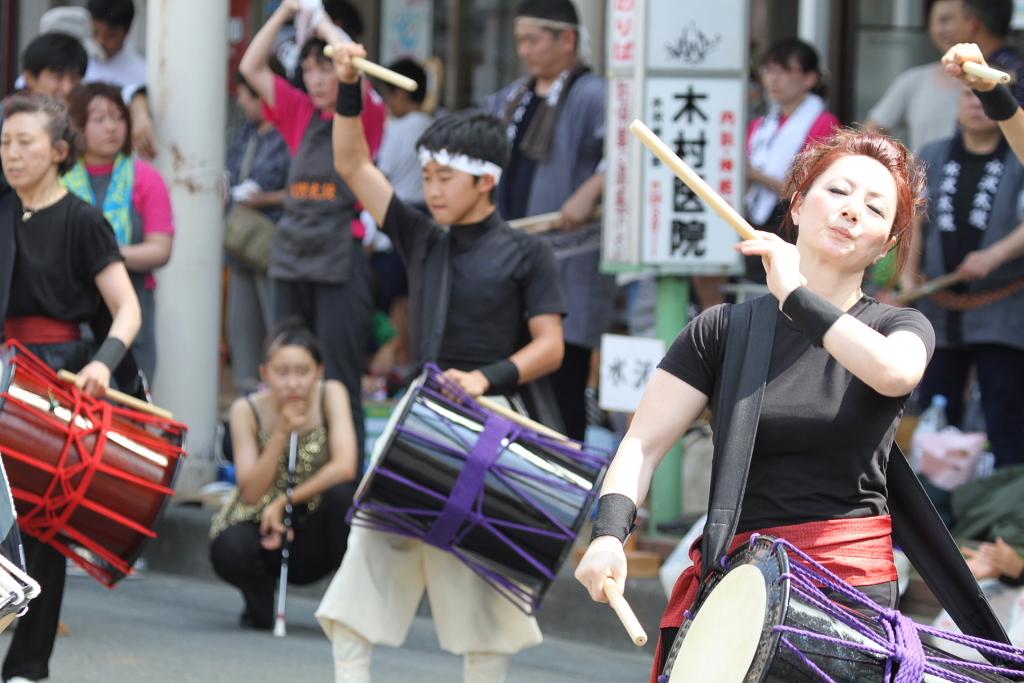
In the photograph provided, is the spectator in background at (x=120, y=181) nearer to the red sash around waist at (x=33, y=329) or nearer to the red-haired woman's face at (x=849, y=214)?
the red sash around waist at (x=33, y=329)

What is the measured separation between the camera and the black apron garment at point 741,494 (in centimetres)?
330

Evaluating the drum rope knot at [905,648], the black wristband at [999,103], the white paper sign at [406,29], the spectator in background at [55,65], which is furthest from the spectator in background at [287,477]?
the white paper sign at [406,29]

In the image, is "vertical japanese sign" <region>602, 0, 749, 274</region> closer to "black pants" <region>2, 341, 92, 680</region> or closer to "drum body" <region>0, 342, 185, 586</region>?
"drum body" <region>0, 342, 185, 586</region>

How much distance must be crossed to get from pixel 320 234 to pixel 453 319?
2.54 meters

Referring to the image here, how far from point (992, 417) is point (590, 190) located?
5.95 feet

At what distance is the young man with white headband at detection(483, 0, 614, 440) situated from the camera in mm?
7648

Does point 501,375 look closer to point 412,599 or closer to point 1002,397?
point 412,599

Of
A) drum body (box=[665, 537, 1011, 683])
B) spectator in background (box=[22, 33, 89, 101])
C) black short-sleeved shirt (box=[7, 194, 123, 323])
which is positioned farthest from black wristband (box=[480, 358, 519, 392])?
spectator in background (box=[22, 33, 89, 101])

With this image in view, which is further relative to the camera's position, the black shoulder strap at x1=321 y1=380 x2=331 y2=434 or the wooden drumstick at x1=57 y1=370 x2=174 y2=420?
the black shoulder strap at x1=321 y1=380 x2=331 y2=434

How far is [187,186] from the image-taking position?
8.27m

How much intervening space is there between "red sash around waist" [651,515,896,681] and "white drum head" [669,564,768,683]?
20 cm

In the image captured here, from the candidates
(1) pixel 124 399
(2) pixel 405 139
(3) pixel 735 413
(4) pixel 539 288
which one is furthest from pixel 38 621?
(2) pixel 405 139

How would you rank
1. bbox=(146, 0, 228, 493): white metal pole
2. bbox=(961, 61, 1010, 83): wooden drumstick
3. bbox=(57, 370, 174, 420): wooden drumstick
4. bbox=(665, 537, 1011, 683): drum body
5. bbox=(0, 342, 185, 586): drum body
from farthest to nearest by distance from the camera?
bbox=(146, 0, 228, 493): white metal pole
bbox=(57, 370, 174, 420): wooden drumstick
bbox=(0, 342, 185, 586): drum body
bbox=(961, 61, 1010, 83): wooden drumstick
bbox=(665, 537, 1011, 683): drum body

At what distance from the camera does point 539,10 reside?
7680mm
